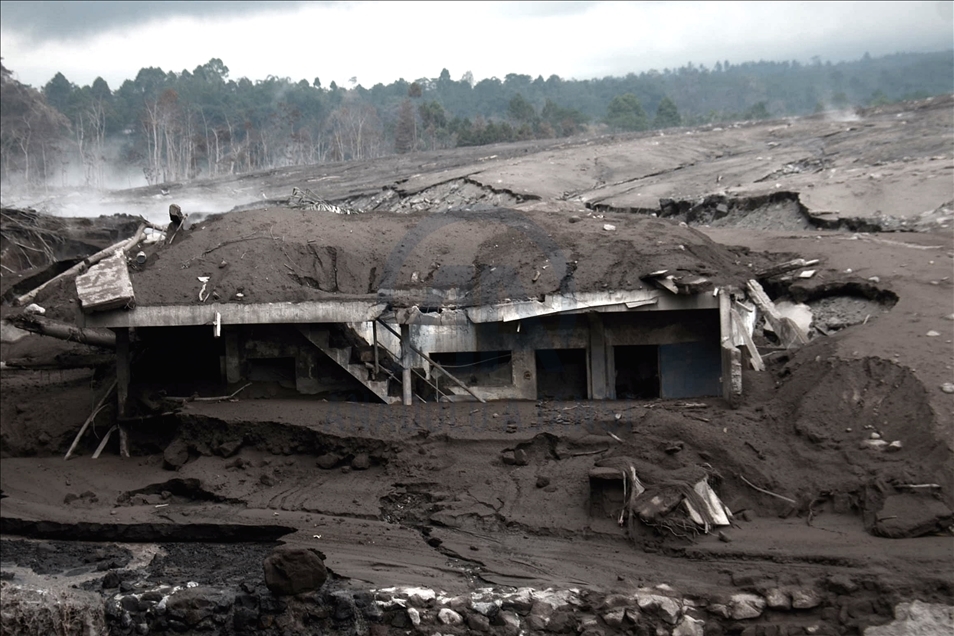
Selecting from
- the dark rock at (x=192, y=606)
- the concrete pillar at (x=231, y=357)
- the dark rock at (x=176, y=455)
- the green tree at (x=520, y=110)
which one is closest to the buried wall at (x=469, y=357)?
the concrete pillar at (x=231, y=357)

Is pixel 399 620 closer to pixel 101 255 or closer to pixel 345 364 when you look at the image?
pixel 345 364

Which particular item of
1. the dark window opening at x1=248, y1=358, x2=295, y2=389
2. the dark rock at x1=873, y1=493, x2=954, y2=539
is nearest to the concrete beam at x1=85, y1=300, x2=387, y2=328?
the dark window opening at x1=248, y1=358, x2=295, y2=389

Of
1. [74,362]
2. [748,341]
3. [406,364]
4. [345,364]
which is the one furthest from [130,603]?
[748,341]

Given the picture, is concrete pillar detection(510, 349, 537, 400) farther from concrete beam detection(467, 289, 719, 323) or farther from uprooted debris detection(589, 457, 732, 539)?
uprooted debris detection(589, 457, 732, 539)

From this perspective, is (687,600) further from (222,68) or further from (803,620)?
(222,68)

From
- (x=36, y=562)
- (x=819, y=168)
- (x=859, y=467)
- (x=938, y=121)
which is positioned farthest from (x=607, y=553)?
(x=938, y=121)

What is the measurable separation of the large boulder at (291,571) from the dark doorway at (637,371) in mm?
6906

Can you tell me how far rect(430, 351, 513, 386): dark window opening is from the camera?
1659 centimetres

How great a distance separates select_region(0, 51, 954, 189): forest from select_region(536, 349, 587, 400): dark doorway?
→ 3438 centimetres

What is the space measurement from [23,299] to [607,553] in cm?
1304

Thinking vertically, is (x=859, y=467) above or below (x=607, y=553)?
above

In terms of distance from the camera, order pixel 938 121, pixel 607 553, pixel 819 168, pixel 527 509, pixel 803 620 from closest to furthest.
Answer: pixel 803 620 → pixel 607 553 → pixel 527 509 → pixel 819 168 → pixel 938 121

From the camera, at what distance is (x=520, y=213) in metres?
20.0

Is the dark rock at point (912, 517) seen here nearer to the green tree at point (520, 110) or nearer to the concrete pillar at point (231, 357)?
the concrete pillar at point (231, 357)
